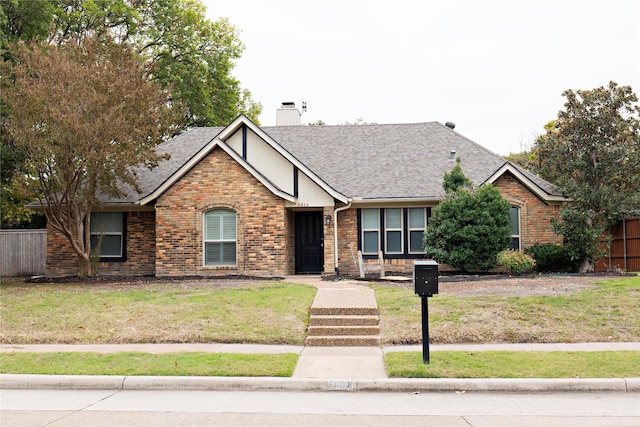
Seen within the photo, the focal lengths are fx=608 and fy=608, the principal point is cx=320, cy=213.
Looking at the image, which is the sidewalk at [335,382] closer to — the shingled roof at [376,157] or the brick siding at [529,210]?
the brick siding at [529,210]

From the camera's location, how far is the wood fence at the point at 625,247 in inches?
838

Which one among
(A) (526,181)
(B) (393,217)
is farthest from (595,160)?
(B) (393,217)

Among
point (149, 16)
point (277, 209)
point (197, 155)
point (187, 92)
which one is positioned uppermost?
point (149, 16)

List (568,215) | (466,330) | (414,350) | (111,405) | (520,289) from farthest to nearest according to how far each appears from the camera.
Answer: (568,215) < (520,289) < (466,330) < (414,350) < (111,405)

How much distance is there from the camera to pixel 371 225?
20984 millimetres

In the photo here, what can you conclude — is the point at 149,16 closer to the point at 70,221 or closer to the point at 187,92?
the point at 187,92

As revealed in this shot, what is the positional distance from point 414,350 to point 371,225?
11169 mm

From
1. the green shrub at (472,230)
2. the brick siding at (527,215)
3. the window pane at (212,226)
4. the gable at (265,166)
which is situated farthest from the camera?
the brick siding at (527,215)

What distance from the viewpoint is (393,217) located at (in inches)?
826

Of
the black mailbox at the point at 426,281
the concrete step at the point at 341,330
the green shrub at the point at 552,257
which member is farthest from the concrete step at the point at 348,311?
the green shrub at the point at 552,257

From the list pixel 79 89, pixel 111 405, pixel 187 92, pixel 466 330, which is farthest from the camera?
pixel 187 92

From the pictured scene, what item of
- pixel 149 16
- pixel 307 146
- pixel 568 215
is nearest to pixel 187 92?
pixel 149 16

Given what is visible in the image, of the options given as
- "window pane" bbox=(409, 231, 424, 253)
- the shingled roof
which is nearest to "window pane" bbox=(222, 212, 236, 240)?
the shingled roof

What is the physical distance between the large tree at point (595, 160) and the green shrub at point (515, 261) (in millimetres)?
1754
